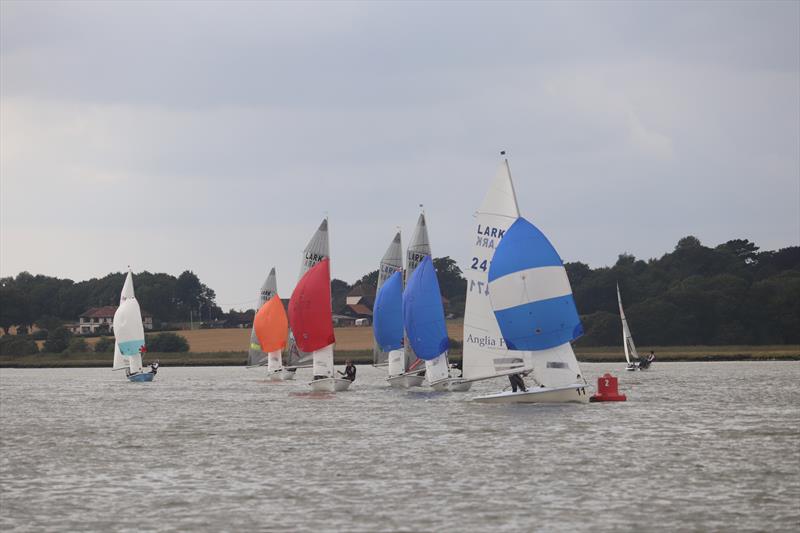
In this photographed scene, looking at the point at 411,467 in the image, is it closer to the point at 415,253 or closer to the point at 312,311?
the point at 312,311

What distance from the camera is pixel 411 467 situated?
34219 millimetres

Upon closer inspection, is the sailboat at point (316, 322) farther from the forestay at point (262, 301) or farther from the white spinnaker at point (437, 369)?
the forestay at point (262, 301)

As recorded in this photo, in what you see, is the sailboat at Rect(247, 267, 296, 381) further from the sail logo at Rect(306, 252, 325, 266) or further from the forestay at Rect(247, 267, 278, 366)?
the sail logo at Rect(306, 252, 325, 266)

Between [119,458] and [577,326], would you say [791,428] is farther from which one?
[119,458]

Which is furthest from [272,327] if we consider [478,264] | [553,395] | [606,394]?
[553,395]

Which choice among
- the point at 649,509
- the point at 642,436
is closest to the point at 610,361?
the point at 642,436

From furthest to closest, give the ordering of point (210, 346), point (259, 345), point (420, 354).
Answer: point (210, 346), point (259, 345), point (420, 354)

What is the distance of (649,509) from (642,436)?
15.4m

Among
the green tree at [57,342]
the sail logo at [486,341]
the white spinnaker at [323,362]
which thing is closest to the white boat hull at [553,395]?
the sail logo at [486,341]

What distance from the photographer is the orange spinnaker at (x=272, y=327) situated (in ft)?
327

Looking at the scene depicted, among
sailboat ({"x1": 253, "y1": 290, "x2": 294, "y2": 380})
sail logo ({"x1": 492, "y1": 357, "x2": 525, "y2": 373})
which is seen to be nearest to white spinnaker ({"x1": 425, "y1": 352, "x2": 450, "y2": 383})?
sail logo ({"x1": 492, "y1": 357, "x2": 525, "y2": 373})

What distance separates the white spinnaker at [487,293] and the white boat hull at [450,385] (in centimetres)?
1154

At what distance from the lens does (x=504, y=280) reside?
169 feet

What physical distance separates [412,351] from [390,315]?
3.35m
